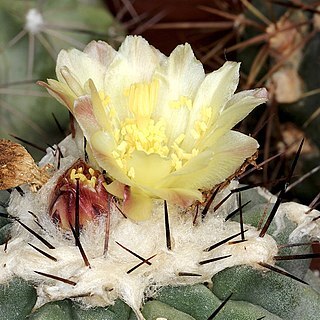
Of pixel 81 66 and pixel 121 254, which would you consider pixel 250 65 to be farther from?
pixel 121 254

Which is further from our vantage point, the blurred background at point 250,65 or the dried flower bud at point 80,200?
the blurred background at point 250,65

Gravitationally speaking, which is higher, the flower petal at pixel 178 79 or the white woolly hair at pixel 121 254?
the flower petal at pixel 178 79

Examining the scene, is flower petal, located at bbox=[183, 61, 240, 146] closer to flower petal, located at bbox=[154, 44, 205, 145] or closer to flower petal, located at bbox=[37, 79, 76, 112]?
flower petal, located at bbox=[154, 44, 205, 145]

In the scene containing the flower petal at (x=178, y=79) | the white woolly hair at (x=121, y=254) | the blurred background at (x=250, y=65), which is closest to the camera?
the white woolly hair at (x=121, y=254)

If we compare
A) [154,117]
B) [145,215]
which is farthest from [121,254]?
[154,117]

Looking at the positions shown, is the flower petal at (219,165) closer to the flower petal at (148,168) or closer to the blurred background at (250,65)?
the flower petal at (148,168)

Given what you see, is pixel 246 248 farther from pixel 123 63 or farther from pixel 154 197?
pixel 123 63

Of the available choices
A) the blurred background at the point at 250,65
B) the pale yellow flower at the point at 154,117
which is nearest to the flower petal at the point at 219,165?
the pale yellow flower at the point at 154,117
